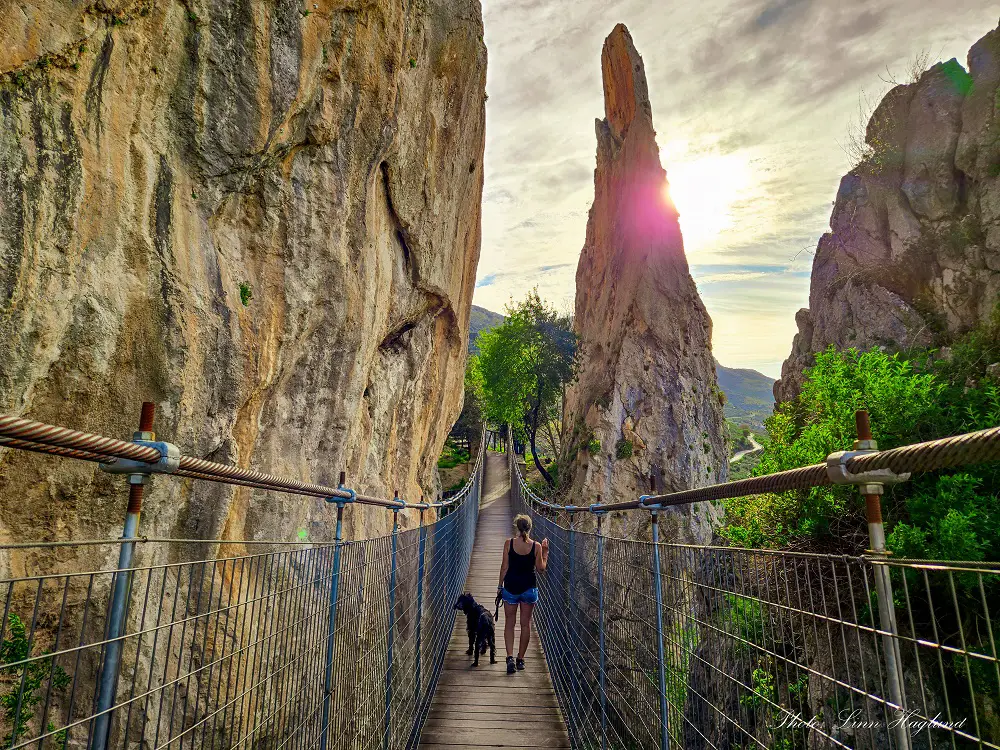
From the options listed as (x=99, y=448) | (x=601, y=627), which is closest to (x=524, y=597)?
(x=601, y=627)

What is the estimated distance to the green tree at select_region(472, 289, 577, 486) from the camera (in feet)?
98.4

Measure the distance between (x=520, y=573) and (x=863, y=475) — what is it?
5191mm

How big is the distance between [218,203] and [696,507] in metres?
20.8

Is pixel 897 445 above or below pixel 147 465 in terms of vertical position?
above

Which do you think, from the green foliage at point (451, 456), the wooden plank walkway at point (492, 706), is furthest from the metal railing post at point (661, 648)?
the green foliage at point (451, 456)

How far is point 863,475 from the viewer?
4.58 feet

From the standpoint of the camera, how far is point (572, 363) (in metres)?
31.9

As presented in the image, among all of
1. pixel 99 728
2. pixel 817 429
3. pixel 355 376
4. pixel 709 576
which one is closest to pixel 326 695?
pixel 99 728

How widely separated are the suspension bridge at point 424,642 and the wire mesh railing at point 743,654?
0.01 meters

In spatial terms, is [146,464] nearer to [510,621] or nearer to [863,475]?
[863,475]

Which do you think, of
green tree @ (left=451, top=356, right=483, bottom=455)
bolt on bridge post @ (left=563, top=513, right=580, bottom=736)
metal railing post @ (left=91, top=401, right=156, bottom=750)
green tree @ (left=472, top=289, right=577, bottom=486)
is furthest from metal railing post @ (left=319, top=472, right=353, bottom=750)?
green tree @ (left=451, top=356, right=483, bottom=455)

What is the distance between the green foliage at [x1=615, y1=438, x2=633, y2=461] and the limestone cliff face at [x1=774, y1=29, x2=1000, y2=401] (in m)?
6.80

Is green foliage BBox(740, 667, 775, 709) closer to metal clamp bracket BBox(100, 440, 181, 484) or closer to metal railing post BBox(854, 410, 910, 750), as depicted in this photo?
metal railing post BBox(854, 410, 910, 750)

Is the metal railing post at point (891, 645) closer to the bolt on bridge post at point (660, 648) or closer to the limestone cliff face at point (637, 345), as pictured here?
the bolt on bridge post at point (660, 648)
